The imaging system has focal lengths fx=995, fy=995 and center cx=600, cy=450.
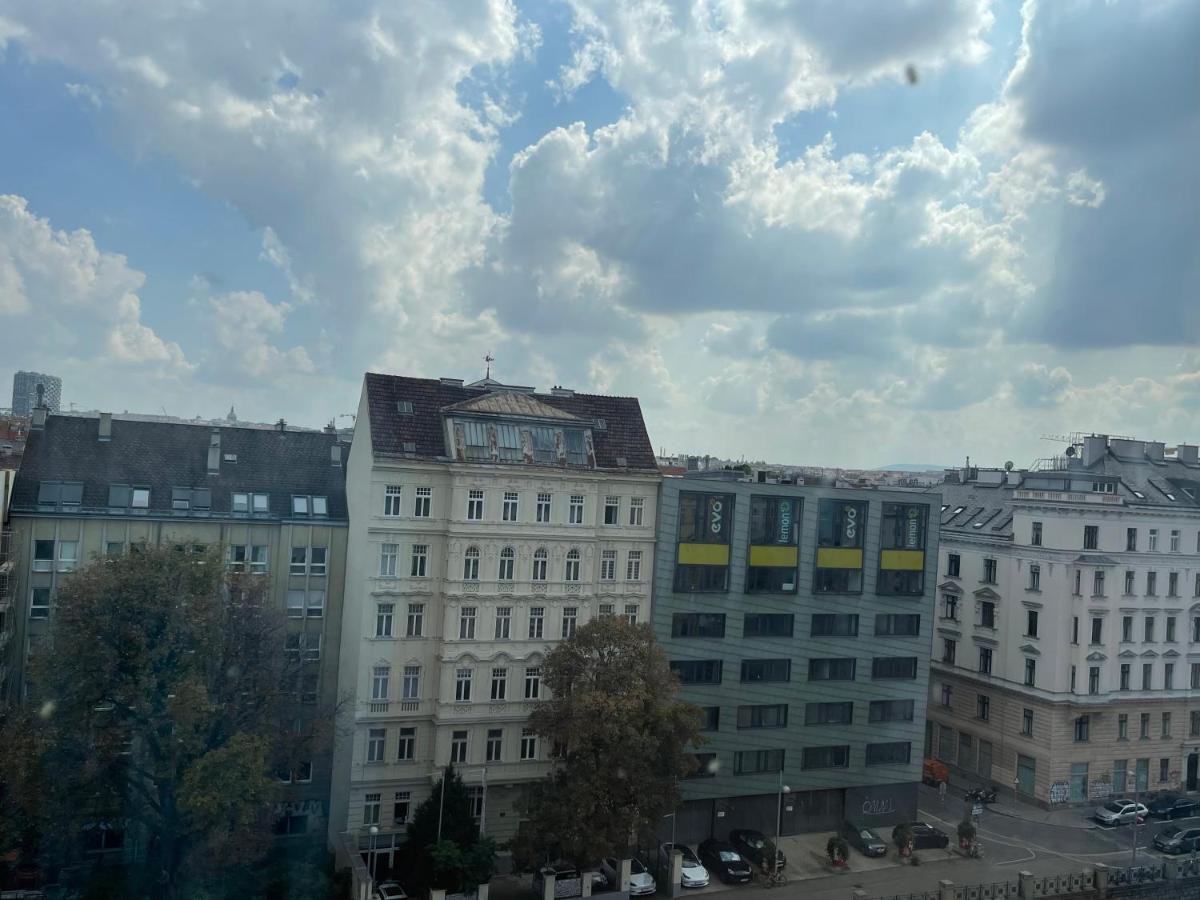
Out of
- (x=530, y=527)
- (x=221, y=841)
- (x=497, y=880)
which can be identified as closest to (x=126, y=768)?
(x=221, y=841)

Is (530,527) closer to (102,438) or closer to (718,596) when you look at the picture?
(718,596)

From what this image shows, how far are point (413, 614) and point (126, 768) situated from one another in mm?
7548

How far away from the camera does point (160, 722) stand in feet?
65.6

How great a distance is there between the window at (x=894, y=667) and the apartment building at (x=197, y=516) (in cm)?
1592

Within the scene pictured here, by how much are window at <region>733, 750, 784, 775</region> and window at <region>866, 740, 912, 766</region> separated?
10.6 feet

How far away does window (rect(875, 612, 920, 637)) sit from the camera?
30267mm

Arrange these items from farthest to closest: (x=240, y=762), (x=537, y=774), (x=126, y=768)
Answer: (x=537, y=774), (x=126, y=768), (x=240, y=762)

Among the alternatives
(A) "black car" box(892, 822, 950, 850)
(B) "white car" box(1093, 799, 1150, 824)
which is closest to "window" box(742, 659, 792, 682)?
(A) "black car" box(892, 822, 950, 850)

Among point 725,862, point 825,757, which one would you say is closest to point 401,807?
point 725,862

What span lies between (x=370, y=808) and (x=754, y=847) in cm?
1020

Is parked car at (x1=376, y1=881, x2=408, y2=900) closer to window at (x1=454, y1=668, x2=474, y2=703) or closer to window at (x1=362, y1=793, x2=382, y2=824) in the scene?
window at (x1=362, y1=793, x2=382, y2=824)

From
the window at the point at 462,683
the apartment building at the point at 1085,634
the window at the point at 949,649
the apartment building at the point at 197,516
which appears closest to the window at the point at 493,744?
the window at the point at 462,683

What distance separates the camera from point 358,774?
81.9 ft

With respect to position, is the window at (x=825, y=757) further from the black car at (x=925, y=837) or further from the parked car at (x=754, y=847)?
the parked car at (x=754, y=847)
